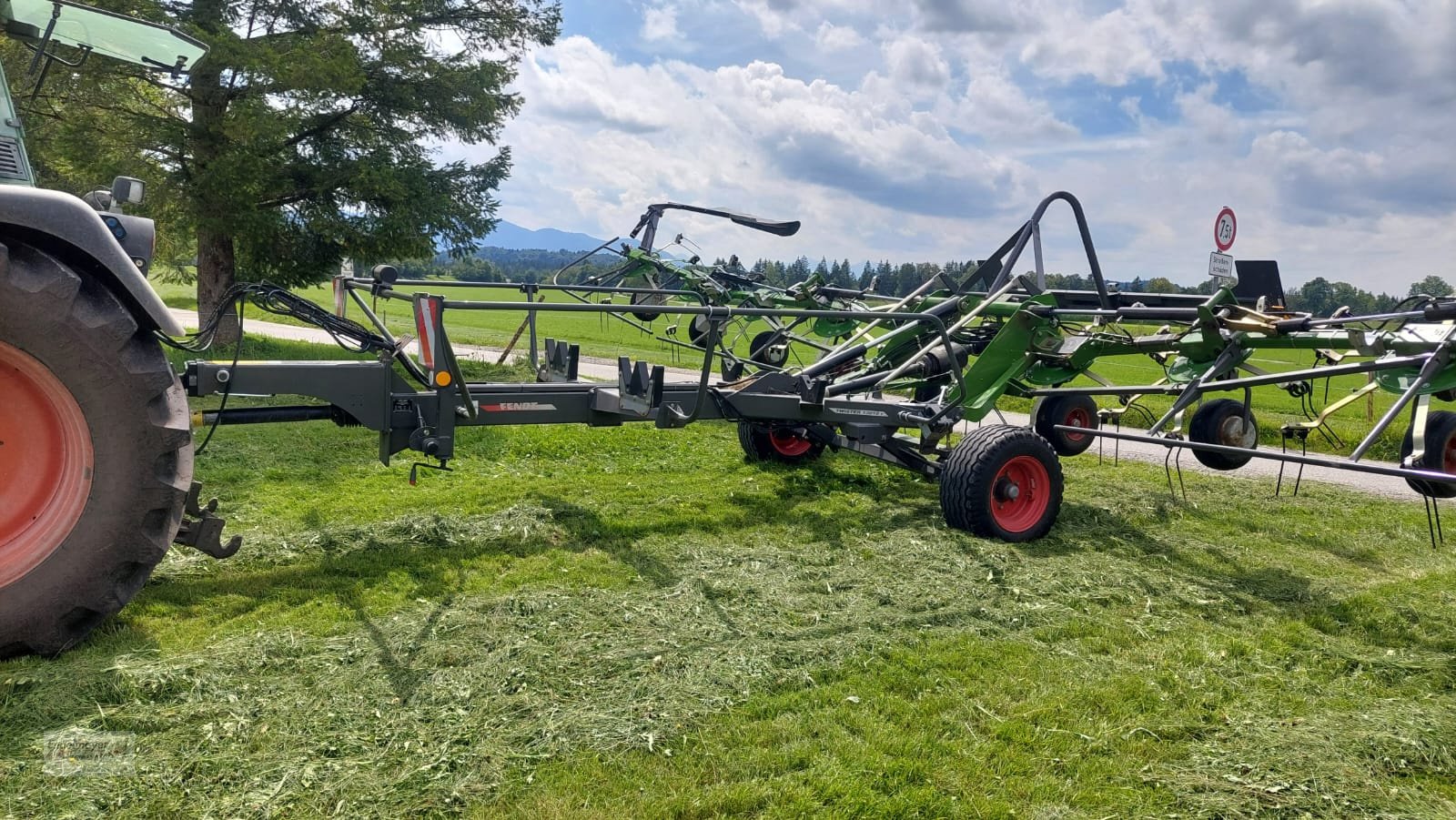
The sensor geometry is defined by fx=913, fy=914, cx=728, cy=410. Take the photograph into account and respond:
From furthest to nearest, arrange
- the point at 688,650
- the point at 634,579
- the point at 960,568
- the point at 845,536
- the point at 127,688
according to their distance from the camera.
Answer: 1. the point at 845,536
2. the point at 960,568
3. the point at 634,579
4. the point at 688,650
5. the point at 127,688

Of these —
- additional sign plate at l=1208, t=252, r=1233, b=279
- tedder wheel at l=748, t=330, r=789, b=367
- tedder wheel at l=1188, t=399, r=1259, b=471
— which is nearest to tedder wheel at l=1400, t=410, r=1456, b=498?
tedder wheel at l=1188, t=399, r=1259, b=471

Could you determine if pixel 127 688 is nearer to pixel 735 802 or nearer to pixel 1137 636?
pixel 735 802

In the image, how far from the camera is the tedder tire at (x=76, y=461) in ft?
11.8

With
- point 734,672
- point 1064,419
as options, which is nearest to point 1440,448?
point 1064,419

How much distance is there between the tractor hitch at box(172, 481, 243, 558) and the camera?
4.41 m

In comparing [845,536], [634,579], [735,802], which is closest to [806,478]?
[845,536]

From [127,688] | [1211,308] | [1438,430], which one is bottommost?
[127,688]

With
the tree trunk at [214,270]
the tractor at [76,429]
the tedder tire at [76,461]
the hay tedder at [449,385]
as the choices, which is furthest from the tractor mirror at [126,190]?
the tree trunk at [214,270]

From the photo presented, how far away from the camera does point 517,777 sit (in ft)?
10.4

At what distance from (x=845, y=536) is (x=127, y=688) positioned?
434cm

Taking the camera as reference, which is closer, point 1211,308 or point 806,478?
point 1211,308

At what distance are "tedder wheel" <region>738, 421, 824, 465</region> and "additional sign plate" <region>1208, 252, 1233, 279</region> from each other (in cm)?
437

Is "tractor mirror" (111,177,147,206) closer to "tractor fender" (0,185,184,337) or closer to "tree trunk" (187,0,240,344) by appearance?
"tractor fender" (0,185,184,337)

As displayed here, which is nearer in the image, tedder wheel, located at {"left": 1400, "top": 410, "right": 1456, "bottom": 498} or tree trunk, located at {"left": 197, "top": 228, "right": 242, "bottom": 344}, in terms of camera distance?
tedder wheel, located at {"left": 1400, "top": 410, "right": 1456, "bottom": 498}
